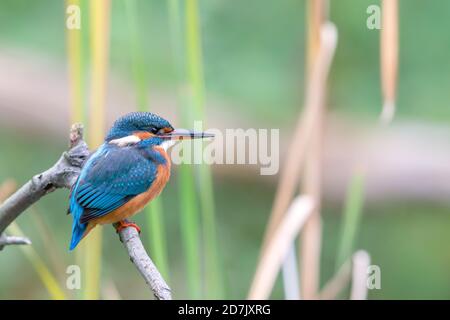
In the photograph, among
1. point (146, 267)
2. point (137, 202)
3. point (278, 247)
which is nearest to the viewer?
point (146, 267)

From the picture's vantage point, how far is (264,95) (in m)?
4.87

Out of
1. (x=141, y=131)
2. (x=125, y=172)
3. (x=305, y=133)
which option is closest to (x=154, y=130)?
(x=141, y=131)

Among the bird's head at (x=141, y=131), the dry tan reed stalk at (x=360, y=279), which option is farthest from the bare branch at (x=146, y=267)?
the dry tan reed stalk at (x=360, y=279)

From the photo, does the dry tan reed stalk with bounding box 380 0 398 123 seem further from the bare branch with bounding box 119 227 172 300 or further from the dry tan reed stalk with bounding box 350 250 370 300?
the bare branch with bounding box 119 227 172 300

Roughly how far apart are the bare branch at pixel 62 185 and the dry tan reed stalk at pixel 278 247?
1.19 feet

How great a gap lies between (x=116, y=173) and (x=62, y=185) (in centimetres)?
42

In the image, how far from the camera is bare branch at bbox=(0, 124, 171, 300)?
1.67 metres

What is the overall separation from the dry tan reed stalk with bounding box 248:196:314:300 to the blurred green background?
194 cm

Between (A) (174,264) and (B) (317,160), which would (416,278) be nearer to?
(A) (174,264)

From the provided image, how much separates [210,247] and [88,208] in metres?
0.45

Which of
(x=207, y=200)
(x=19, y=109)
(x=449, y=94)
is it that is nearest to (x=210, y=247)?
(x=207, y=200)

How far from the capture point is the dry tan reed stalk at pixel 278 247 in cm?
Answer: 209

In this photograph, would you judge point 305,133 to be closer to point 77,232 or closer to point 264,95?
point 77,232

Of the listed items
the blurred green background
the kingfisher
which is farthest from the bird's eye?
the blurred green background
